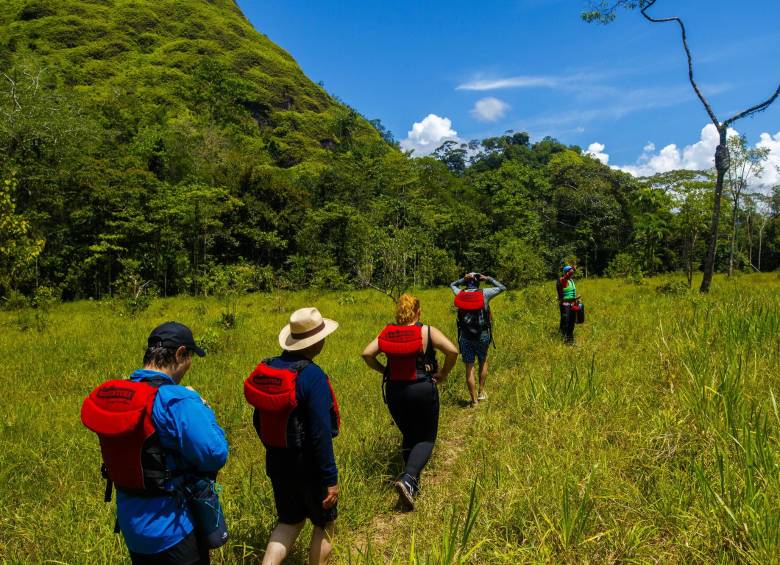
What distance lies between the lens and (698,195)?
2577 centimetres

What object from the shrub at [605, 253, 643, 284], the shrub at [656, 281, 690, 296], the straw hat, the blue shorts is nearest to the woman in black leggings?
the straw hat

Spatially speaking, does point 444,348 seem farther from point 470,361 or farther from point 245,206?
point 245,206

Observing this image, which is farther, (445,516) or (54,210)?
(54,210)

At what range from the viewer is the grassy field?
2.38 metres

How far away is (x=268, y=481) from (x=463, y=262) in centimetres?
3688

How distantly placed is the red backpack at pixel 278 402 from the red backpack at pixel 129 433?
22.4 inches

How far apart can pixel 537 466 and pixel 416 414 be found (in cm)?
104

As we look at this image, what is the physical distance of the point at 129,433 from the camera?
1.86 metres

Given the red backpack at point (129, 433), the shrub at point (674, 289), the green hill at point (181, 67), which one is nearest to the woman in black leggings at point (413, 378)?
the red backpack at point (129, 433)

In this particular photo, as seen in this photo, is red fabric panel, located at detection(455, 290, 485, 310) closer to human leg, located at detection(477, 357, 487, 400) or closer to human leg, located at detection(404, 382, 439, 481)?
human leg, located at detection(477, 357, 487, 400)

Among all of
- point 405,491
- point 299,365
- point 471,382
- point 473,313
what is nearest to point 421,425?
point 405,491

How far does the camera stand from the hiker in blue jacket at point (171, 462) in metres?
1.93

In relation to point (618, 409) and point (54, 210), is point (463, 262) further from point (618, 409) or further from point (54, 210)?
point (618, 409)

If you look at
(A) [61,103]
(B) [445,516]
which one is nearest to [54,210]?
(A) [61,103]
